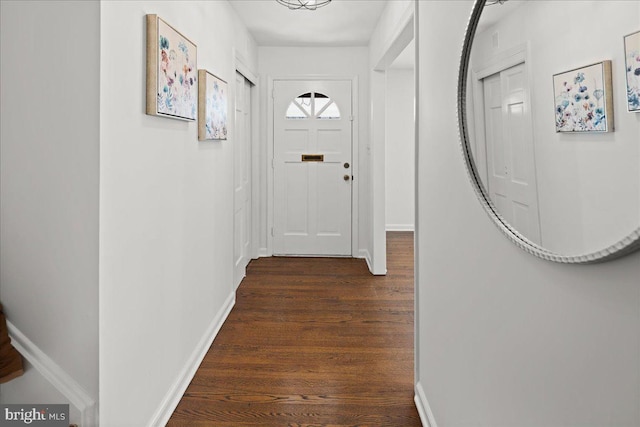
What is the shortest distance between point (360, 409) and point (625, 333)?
5.44 ft

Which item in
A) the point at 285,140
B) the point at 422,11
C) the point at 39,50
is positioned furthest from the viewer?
the point at 285,140

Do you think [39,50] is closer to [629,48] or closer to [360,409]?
[629,48]

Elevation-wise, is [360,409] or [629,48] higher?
[629,48]

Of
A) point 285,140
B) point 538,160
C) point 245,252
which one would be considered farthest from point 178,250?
point 285,140

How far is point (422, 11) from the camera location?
2047 millimetres

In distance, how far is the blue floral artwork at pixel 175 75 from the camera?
189 cm

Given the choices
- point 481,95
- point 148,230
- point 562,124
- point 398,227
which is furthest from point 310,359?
point 398,227

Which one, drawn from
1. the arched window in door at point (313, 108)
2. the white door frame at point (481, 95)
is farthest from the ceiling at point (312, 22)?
the white door frame at point (481, 95)

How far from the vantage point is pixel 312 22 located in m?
4.08

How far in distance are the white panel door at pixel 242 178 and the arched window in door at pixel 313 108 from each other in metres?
0.54

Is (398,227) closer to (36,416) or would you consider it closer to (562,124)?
(36,416)

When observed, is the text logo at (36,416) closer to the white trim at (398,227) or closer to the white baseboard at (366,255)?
the white baseboard at (366,255)

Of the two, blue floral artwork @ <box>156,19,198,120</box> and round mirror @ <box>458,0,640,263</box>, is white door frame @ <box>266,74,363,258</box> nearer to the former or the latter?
blue floral artwork @ <box>156,19,198,120</box>

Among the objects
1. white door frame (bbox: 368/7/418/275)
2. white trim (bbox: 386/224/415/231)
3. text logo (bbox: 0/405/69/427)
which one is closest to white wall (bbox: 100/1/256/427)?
text logo (bbox: 0/405/69/427)
